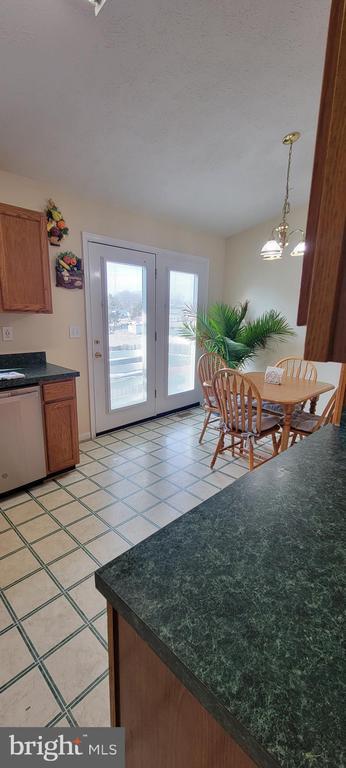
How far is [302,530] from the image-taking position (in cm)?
78

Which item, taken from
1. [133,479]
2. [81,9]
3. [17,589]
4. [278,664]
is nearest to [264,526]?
[278,664]

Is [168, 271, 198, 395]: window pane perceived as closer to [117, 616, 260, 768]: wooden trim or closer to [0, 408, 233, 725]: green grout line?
[0, 408, 233, 725]: green grout line

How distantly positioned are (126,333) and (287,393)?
1.82 m

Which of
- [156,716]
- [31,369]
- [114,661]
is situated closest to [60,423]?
[31,369]

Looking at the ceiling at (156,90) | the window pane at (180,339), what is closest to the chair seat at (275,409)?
the window pane at (180,339)

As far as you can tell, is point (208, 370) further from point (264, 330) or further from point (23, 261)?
point (23, 261)

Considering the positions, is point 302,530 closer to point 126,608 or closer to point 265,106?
point 126,608

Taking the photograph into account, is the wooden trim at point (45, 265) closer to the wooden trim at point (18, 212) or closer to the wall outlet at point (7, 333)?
the wooden trim at point (18, 212)

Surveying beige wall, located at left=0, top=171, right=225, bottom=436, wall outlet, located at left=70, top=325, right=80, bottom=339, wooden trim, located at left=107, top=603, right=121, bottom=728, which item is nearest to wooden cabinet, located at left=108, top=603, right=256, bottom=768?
wooden trim, located at left=107, top=603, right=121, bottom=728

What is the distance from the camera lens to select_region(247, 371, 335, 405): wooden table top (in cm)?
234

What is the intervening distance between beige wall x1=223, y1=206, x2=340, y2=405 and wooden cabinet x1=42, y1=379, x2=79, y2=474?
107 inches

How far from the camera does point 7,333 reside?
2633 mm

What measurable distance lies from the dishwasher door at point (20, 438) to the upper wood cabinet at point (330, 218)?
2.19 m

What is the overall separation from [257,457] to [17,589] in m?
2.11
